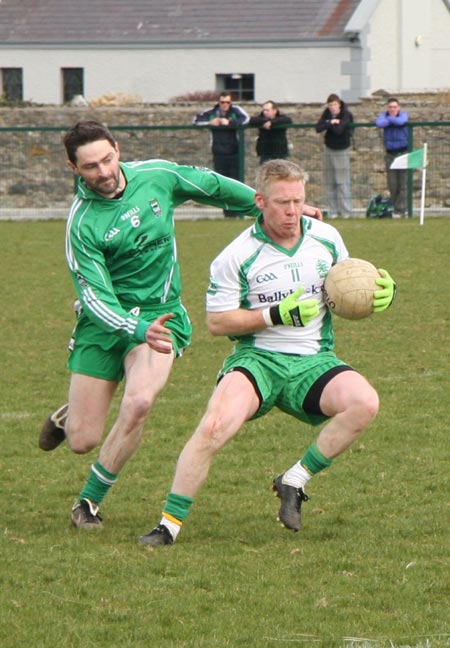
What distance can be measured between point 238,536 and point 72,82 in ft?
142

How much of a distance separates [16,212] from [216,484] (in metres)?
19.5

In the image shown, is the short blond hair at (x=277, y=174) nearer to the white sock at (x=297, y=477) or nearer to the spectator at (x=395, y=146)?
the white sock at (x=297, y=477)

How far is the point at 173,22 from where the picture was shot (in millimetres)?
47062

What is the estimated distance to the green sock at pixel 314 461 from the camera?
6.60 m

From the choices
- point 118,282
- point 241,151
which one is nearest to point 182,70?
point 241,151

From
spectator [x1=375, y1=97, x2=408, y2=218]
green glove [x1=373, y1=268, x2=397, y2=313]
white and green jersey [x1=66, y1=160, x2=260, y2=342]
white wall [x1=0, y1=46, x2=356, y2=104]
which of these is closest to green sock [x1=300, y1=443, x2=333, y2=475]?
green glove [x1=373, y1=268, x2=397, y2=313]

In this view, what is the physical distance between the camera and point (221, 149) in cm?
2492

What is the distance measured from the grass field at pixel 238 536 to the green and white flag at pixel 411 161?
460 inches

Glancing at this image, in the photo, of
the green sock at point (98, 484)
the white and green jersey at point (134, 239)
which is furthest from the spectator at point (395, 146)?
the green sock at point (98, 484)

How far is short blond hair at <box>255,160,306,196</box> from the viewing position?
6504mm

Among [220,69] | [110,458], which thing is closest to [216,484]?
[110,458]

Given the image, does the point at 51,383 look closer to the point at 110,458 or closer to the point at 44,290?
the point at 110,458

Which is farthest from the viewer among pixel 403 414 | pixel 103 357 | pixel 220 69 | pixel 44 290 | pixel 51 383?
pixel 220 69

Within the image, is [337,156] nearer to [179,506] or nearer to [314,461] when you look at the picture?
[314,461]
